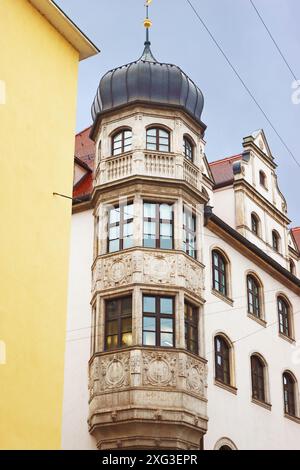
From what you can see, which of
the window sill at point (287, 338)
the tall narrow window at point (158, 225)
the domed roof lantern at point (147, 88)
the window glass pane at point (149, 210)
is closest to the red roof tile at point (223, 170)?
the domed roof lantern at point (147, 88)

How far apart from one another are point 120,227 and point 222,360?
5114mm

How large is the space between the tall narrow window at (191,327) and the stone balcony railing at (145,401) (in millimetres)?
750

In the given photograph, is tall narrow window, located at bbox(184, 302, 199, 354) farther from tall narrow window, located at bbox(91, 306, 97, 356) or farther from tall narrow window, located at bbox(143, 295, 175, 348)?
tall narrow window, located at bbox(91, 306, 97, 356)

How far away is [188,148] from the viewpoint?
26.8m

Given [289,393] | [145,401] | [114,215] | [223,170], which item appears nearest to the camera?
[145,401]

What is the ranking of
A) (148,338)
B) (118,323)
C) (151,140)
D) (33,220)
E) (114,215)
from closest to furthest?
(33,220), (148,338), (118,323), (114,215), (151,140)

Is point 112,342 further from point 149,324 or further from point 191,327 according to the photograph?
point 191,327

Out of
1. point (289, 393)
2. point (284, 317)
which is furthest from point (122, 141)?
point (289, 393)

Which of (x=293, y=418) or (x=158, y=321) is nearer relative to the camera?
(x=158, y=321)

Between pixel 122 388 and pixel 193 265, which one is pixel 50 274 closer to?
pixel 122 388
